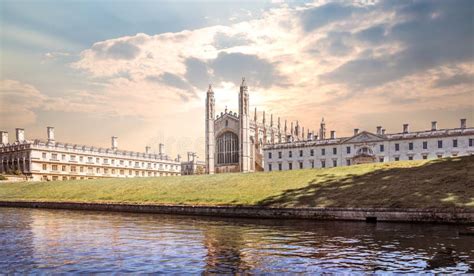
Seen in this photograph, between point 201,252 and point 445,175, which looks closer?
point 201,252

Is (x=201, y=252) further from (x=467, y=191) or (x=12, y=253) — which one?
(x=467, y=191)

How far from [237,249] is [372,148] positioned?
250 feet

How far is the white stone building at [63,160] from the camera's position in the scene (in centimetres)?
9562

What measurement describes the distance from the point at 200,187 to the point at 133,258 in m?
31.6

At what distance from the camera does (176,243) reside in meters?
17.8

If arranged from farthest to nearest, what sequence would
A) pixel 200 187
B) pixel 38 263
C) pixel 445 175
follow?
pixel 200 187
pixel 445 175
pixel 38 263

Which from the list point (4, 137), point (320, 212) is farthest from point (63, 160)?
point (320, 212)

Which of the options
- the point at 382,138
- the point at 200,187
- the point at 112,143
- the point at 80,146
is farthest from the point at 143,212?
the point at 112,143

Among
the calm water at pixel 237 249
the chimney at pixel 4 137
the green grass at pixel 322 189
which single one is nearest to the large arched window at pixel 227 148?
the chimney at pixel 4 137

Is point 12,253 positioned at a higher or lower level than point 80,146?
lower

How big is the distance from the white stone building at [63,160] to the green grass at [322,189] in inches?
1719

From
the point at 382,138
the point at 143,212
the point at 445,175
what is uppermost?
the point at 382,138

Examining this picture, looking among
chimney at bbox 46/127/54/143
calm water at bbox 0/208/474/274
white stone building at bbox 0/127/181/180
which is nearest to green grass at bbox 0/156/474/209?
calm water at bbox 0/208/474/274

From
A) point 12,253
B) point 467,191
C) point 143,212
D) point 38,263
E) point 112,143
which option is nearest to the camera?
point 38,263
